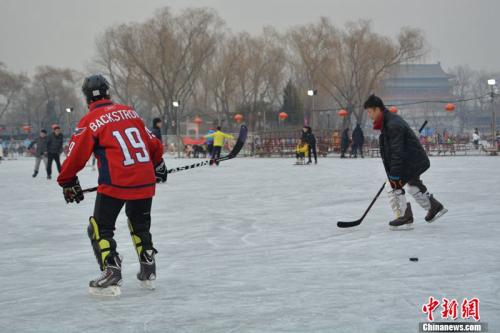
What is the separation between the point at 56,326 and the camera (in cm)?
366

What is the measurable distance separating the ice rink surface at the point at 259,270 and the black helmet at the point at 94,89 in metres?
1.22

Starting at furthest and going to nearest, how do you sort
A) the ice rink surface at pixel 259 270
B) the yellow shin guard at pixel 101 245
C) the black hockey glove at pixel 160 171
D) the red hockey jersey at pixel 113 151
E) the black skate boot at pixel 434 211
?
the black skate boot at pixel 434 211 → the black hockey glove at pixel 160 171 → the yellow shin guard at pixel 101 245 → the red hockey jersey at pixel 113 151 → the ice rink surface at pixel 259 270

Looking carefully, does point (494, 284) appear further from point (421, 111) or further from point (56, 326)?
point (421, 111)

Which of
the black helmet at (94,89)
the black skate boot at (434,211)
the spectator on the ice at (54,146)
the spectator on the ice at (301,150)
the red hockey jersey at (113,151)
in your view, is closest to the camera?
the red hockey jersey at (113,151)

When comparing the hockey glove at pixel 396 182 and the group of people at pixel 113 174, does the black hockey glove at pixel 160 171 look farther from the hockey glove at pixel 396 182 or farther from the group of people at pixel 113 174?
the hockey glove at pixel 396 182

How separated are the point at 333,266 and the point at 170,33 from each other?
44310 mm

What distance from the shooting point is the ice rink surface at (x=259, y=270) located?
12.2 ft

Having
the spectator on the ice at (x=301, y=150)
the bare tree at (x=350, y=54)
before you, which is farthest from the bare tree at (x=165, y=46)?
the spectator on the ice at (x=301, y=150)

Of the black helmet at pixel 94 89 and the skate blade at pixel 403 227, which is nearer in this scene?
the black helmet at pixel 94 89

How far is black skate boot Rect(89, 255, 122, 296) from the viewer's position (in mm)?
4363

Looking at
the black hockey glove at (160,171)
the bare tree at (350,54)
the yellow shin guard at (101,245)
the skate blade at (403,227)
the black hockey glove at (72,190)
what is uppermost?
the bare tree at (350,54)

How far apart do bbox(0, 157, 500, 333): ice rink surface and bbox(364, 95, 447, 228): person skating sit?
32cm

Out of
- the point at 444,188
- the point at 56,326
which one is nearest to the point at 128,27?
the point at 444,188

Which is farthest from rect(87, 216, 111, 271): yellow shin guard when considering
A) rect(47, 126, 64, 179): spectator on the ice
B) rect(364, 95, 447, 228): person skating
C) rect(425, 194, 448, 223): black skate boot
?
rect(47, 126, 64, 179): spectator on the ice
